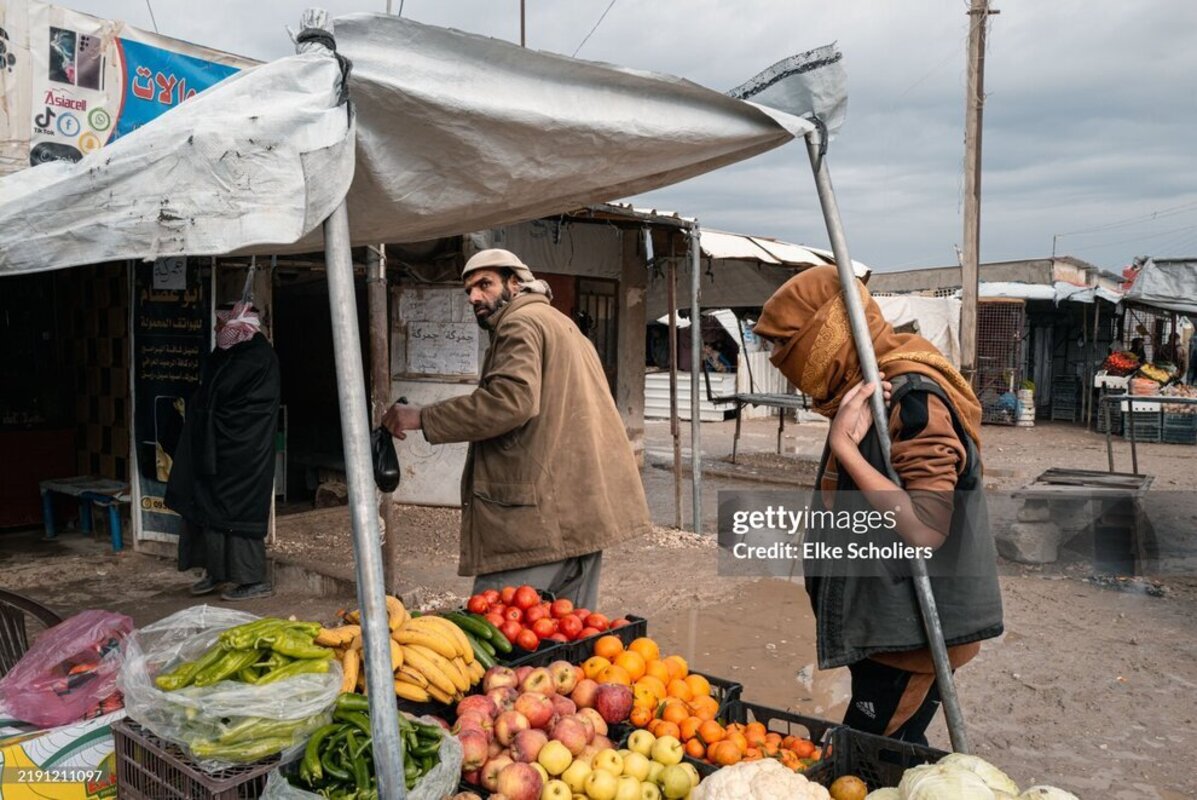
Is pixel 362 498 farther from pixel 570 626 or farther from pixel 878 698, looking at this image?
pixel 878 698

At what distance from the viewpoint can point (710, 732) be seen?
2.59 meters

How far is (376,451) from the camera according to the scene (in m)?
3.31

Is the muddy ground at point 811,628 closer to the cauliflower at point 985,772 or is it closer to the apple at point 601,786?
the cauliflower at point 985,772

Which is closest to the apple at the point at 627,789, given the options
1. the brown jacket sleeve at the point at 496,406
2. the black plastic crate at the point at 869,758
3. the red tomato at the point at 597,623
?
the black plastic crate at the point at 869,758

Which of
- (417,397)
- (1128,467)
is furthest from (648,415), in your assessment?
(417,397)

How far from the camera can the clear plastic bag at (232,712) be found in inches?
84.5

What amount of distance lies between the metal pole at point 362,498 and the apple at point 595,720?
2.41ft

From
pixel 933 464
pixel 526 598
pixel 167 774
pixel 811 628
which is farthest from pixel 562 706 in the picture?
pixel 811 628

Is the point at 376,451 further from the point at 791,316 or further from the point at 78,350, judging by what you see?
the point at 78,350

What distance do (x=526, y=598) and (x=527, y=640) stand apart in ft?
0.71

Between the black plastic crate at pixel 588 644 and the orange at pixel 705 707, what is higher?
the black plastic crate at pixel 588 644

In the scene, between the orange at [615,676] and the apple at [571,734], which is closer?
the apple at [571,734]

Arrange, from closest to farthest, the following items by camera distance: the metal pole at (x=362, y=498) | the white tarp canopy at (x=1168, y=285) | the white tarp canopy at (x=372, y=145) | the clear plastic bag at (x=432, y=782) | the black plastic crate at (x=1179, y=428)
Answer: the white tarp canopy at (x=372, y=145), the metal pole at (x=362, y=498), the clear plastic bag at (x=432, y=782), the white tarp canopy at (x=1168, y=285), the black plastic crate at (x=1179, y=428)

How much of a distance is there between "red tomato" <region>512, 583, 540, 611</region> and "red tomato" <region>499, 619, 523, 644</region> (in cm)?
12
